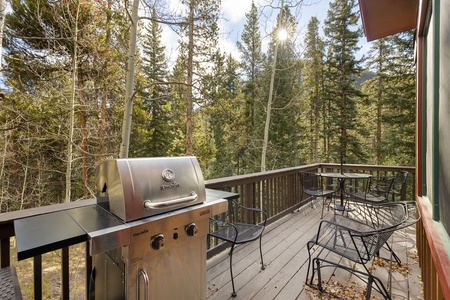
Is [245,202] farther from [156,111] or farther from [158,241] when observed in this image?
[156,111]

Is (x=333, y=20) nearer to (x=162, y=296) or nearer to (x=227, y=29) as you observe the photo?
(x=227, y=29)

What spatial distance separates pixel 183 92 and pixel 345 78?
895 cm

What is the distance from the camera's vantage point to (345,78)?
12734mm

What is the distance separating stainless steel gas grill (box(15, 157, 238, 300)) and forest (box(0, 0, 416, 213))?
3073 mm

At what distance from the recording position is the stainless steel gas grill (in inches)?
44.1

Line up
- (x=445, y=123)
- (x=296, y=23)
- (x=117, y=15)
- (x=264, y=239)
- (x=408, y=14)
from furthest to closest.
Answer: (x=296, y=23)
(x=117, y=15)
(x=264, y=239)
(x=408, y=14)
(x=445, y=123)

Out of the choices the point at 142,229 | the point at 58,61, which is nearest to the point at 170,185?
the point at 142,229

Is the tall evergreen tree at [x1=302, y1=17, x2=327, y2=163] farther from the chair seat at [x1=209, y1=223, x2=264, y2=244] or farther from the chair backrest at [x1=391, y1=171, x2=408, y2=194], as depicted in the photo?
the chair seat at [x1=209, y1=223, x2=264, y2=244]

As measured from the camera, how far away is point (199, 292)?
155cm

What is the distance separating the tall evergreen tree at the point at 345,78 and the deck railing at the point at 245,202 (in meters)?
7.40

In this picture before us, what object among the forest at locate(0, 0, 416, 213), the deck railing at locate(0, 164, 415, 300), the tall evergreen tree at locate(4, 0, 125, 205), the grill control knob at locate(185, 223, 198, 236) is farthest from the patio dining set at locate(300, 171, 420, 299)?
the tall evergreen tree at locate(4, 0, 125, 205)

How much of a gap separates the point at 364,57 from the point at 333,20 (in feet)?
9.02

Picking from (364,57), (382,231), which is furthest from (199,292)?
(364,57)

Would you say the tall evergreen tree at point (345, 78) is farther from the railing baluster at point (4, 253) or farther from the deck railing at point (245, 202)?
the railing baluster at point (4, 253)
